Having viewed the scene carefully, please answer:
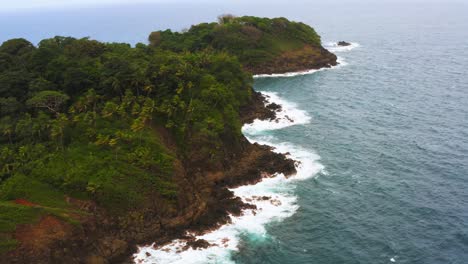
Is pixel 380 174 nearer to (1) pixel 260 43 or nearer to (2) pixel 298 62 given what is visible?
(2) pixel 298 62

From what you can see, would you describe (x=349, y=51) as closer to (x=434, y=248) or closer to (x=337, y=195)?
(x=337, y=195)

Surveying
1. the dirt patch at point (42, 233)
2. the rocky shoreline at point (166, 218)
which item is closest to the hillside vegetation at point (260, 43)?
the rocky shoreline at point (166, 218)

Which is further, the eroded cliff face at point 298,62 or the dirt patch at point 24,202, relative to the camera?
the eroded cliff face at point 298,62

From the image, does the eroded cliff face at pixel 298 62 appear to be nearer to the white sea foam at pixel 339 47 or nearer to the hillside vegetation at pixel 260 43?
the hillside vegetation at pixel 260 43

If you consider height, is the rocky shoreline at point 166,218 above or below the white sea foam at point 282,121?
below

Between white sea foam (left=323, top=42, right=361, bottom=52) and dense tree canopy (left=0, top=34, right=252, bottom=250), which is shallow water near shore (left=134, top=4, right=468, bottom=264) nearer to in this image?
dense tree canopy (left=0, top=34, right=252, bottom=250)

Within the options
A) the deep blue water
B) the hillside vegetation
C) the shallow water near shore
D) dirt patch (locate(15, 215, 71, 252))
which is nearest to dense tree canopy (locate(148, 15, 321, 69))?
the hillside vegetation
